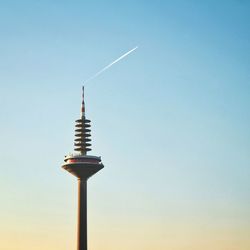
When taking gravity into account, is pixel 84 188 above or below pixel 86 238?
above

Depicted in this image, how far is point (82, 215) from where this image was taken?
19250 cm

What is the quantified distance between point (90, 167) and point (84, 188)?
6.85 metres

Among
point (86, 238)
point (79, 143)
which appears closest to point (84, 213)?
point (86, 238)

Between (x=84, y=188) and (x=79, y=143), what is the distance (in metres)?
13.0

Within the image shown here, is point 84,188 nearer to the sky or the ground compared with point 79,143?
nearer to the ground

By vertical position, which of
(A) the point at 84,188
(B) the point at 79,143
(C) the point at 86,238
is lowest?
(C) the point at 86,238

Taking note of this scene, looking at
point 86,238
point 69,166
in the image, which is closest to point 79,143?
point 69,166

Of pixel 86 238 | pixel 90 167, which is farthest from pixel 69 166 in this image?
pixel 86 238

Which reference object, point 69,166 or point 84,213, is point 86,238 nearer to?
point 84,213

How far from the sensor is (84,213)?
192875 mm

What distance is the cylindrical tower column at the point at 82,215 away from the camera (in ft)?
624

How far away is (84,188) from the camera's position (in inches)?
7687

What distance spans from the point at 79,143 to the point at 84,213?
20.1m

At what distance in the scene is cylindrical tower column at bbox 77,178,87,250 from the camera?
19025 cm
